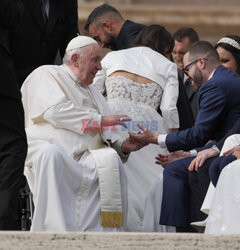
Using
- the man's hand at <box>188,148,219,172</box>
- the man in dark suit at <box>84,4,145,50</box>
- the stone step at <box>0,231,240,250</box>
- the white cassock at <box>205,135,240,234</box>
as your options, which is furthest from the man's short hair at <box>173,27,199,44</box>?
the stone step at <box>0,231,240,250</box>

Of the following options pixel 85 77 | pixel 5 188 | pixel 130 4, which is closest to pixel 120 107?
pixel 85 77

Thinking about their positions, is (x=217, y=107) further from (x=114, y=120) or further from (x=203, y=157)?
(x=114, y=120)

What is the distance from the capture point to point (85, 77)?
7.90 metres

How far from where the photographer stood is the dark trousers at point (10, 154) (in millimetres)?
6121

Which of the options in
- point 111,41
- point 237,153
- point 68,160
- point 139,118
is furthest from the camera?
point 111,41

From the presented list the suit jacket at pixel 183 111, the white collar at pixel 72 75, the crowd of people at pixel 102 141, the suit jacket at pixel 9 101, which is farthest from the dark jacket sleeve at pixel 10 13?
the suit jacket at pixel 183 111

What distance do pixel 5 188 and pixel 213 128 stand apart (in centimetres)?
197

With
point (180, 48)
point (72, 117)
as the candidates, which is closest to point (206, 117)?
point (72, 117)

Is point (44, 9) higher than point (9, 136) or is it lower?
higher

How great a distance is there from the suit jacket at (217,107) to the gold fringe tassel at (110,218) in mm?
812

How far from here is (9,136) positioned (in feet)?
20.2

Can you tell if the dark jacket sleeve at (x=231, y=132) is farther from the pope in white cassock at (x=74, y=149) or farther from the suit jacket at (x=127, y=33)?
the suit jacket at (x=127, y=33)

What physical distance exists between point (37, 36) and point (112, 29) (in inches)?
70.5

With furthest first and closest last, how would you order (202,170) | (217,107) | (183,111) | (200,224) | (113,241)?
(183,111) → (217,107) → (202,170) → (200,224) → (113,241)
